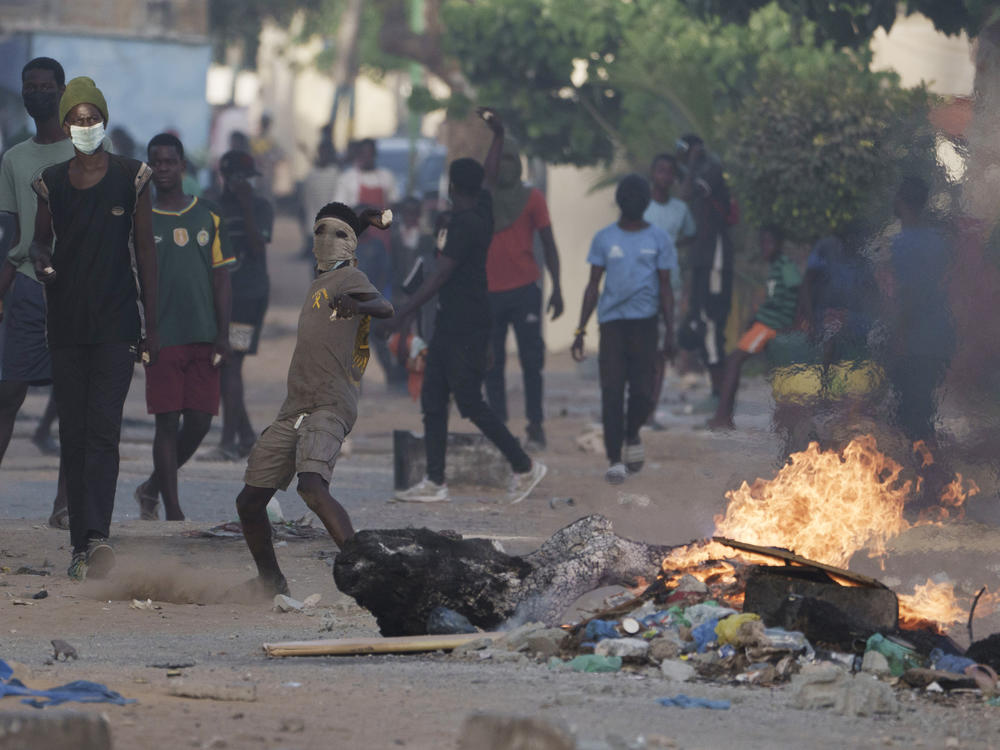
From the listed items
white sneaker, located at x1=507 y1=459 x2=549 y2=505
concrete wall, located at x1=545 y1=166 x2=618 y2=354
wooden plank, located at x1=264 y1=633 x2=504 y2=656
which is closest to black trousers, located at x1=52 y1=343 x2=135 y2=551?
wooden plank, located at x1=264 y1=633 x2=504 y2=656

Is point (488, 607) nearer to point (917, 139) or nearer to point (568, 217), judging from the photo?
point (917, 139)

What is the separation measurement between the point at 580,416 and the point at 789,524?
25.7 feet

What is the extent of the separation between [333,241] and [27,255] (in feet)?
5.89

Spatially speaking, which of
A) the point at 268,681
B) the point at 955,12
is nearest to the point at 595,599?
the point at 268,681

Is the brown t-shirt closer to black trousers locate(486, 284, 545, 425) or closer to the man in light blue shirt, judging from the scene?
the man in light blue shirt

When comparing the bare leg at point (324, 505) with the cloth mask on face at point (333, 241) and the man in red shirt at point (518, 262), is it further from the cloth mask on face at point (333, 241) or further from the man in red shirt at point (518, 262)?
the man in red shirt at point (518, 262)

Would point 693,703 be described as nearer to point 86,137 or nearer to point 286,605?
point 286,605

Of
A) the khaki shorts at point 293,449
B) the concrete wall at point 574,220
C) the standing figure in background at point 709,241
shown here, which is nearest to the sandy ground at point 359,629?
the khaki shorts at point 293,449

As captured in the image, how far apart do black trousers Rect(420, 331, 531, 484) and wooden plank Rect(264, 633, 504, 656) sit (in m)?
3.81

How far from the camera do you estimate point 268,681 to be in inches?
221

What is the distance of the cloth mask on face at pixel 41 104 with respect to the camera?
8.21 metres

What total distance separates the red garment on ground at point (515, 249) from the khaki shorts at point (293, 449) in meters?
5.16

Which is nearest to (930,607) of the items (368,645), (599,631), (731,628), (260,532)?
(731,628)

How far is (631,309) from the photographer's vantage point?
11031 mm
